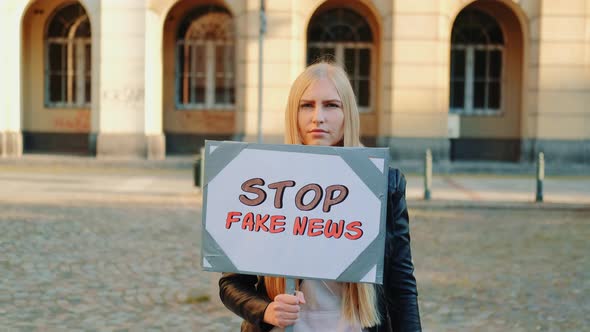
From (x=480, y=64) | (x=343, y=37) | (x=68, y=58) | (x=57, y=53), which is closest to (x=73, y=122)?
(x=68, y=58)

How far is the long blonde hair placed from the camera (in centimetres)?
280

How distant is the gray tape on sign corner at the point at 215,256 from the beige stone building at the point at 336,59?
62.0 ft

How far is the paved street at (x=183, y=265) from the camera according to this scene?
670 cm

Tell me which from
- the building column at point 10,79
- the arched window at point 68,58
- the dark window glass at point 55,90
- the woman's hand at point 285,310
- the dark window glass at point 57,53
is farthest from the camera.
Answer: the dark window glass at point 55,90

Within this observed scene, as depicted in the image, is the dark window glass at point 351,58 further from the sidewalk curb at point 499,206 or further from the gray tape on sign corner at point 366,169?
the gray tape on sign corner at point 366,169

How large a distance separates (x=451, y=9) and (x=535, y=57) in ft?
8.56

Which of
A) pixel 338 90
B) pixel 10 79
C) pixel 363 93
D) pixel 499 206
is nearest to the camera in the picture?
pixel 338 90

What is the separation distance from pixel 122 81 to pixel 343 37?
664cm

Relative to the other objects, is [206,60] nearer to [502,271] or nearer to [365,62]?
[365,62]

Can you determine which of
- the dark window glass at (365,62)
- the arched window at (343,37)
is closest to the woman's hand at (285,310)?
the arched window at (343,37)

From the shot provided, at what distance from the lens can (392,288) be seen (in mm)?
2947

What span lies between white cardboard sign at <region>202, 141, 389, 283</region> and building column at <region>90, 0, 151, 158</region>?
65.7 feet

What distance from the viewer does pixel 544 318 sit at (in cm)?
676

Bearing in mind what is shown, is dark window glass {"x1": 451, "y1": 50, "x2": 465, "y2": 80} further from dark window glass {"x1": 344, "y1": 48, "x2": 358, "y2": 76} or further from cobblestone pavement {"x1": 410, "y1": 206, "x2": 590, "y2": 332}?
cobblestone pavement {"x1": 410, "y1": 206, "x2": 590, "y2": 332}
